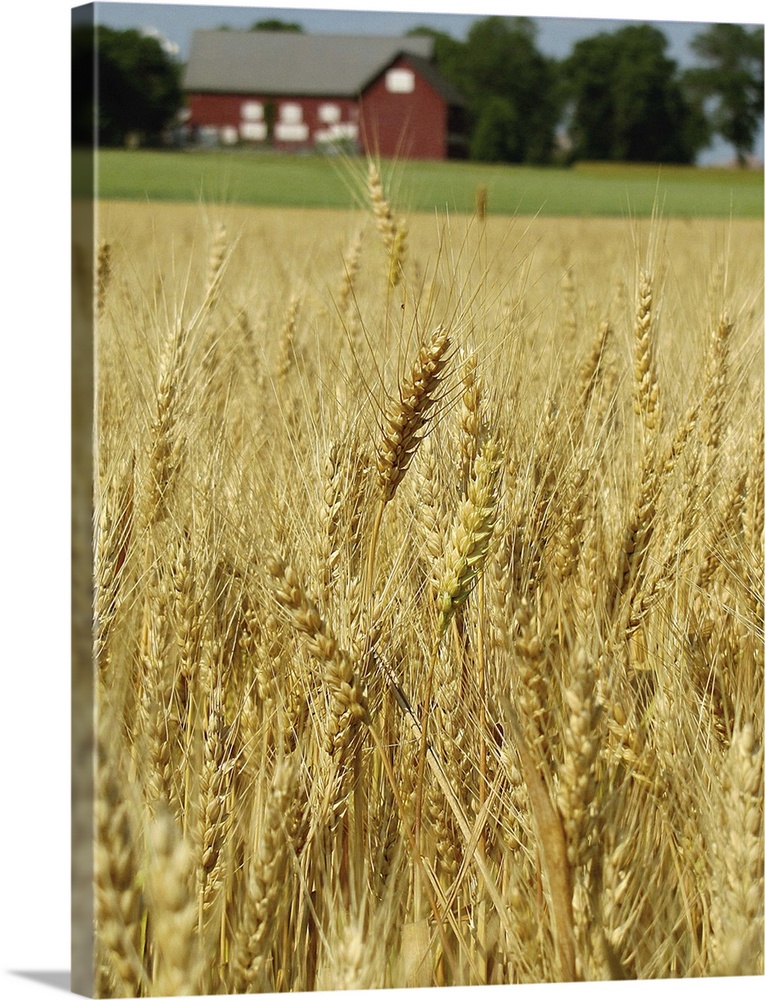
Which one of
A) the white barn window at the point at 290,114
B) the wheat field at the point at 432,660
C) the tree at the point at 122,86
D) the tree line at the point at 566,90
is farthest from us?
the white barn window at the point at 290,114

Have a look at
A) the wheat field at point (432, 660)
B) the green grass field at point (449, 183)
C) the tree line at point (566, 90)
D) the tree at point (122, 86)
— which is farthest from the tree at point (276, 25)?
the wheat field at point (432, 660)

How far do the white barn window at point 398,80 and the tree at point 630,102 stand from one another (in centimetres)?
29

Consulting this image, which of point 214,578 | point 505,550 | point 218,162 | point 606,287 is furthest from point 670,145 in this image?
point 214,578

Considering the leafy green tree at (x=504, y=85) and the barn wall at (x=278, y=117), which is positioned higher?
the leafy green tree at (x=504, y=85)

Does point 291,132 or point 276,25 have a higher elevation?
point 276,25

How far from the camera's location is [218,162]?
228cm

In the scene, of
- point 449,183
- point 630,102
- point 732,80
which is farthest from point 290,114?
point 732,80

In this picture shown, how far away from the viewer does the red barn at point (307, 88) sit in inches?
75.2

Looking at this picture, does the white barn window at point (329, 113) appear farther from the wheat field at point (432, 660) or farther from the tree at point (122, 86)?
the wheat field at point (432, 660)

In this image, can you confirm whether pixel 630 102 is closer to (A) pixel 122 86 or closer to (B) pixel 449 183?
(B) pixel 449 183

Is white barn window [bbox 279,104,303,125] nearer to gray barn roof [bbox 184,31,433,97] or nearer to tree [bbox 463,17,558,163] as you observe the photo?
gray barn roof [bbox 184,31,433,97]

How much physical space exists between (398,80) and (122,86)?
25.5 inches

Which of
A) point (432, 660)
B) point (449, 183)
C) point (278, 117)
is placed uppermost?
point (278, 117)

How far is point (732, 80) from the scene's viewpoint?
207cm
